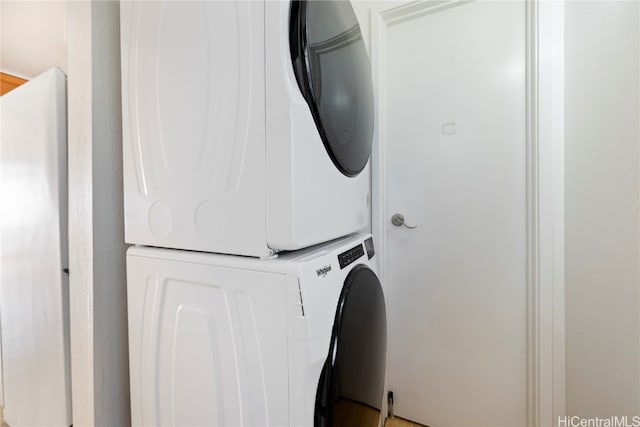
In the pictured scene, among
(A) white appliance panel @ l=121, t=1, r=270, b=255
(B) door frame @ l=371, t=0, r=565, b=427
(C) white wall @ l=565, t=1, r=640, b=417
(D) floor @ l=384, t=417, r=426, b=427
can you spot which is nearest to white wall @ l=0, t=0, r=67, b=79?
(A) white appliance panel @ l=121, t=1, r=270, b=255

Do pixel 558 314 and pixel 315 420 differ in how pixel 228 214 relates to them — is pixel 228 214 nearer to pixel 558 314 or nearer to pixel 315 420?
pixel 315 420

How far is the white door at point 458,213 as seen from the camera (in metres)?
1.19

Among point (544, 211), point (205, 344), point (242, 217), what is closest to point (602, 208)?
point (544, 211)

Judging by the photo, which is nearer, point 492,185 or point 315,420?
point 315,420

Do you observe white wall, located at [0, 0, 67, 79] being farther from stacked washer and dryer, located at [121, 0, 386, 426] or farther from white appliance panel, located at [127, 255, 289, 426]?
white appliance panel, located at [127, 255, 289, 426]

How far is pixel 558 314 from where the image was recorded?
1.10 m

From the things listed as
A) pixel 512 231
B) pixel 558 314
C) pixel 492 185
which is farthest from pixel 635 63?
pixel 558 314

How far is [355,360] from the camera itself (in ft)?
2.34

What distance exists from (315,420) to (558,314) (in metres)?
1.12

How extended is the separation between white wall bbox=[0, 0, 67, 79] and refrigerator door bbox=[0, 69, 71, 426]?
310 mm

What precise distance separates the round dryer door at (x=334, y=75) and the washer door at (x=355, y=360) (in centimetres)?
36

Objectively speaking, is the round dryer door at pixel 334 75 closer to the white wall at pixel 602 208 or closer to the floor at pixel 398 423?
the white wall at pixel 602 208

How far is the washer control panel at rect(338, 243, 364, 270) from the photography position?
0.72 meters

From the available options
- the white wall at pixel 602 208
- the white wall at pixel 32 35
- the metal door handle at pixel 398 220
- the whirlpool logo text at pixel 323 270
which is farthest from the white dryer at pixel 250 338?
the white wall at pixel 32 35
